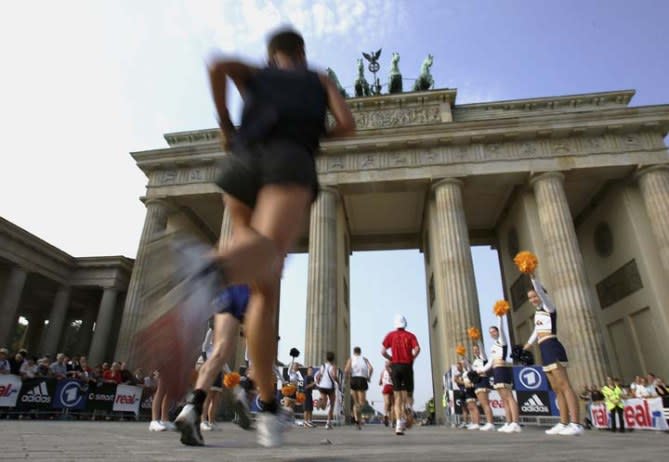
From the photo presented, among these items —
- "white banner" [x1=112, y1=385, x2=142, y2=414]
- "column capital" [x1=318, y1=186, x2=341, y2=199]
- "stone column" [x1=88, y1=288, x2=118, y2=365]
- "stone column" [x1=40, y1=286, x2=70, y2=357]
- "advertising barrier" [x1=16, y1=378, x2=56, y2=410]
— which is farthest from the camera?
"stone column" [x1=40, y1=286, x2=70, y2=357]

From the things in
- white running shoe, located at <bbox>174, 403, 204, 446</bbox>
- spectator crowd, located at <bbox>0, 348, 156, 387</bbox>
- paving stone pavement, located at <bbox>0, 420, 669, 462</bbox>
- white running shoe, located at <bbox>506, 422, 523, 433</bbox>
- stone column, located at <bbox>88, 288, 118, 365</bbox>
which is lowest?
white running shoe, located at <bbox>506, 422, 523, 433</bbox>

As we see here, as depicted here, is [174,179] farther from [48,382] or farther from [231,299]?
[231,299]

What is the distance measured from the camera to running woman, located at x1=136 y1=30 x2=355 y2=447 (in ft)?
4.99

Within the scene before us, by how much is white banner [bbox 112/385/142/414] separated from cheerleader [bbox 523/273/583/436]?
13.1 metres

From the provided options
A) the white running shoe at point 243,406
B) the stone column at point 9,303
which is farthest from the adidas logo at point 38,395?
the stone column at point 9,303

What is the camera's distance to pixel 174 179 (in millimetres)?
23250

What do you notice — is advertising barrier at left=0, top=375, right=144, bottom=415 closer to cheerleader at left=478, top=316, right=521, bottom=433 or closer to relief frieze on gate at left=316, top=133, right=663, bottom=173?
cheerleader at left=478, top=316, right=521, bottom=433

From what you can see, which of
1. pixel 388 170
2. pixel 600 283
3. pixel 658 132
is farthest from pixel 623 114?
pixel 388 170

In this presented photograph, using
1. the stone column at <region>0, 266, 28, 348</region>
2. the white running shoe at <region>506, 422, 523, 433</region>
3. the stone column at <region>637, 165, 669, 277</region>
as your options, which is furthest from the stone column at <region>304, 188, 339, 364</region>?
the stone column at <region>0, 266, 28, 348</region>

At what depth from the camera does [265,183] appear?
1.90 m

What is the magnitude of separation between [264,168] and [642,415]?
1370cm

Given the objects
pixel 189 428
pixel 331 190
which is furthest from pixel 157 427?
pixel 331 190

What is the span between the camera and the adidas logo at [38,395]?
11383 millimetres

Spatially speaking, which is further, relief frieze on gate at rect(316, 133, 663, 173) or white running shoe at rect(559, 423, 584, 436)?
relief frieze on gate at rect(316, 133, 663, 173)
